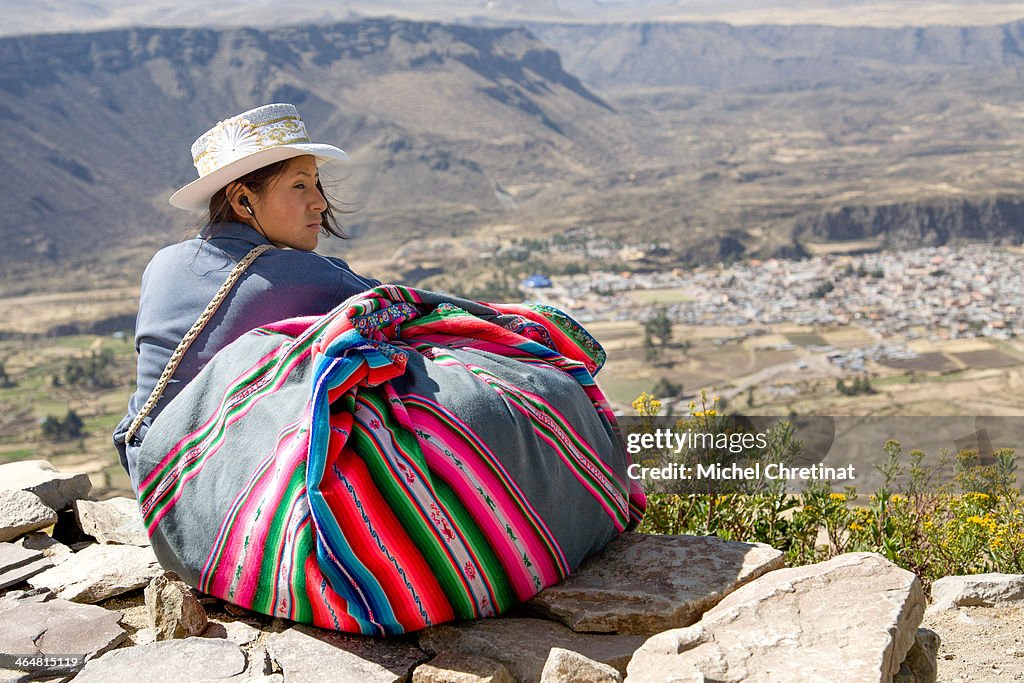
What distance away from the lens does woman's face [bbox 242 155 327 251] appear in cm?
292

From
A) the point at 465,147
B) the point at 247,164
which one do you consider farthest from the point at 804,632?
the point at 465,147

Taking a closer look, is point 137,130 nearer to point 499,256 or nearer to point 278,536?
point 499,256

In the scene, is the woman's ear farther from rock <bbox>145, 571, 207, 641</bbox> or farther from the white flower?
rock <bbox>145, 571, 207, 641</bbox>

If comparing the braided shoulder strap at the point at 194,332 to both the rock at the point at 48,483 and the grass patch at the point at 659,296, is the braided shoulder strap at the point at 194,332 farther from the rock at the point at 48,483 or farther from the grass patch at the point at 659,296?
the grass patch at the point at 659,296

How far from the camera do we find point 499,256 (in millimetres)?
68938

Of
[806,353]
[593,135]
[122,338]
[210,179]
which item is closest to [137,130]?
[593,135]

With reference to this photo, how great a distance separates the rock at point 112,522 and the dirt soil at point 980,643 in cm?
245

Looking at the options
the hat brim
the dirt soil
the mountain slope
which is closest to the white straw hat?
the hat brim

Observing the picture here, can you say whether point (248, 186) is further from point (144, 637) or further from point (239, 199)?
point (144, 637)

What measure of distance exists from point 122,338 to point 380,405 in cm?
5829

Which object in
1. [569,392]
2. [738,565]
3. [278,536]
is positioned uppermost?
[569,392]

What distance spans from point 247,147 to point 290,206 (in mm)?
210

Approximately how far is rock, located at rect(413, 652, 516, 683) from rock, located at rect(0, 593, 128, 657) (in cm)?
86

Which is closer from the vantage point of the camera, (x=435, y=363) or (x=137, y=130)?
(x=435, y=363)
